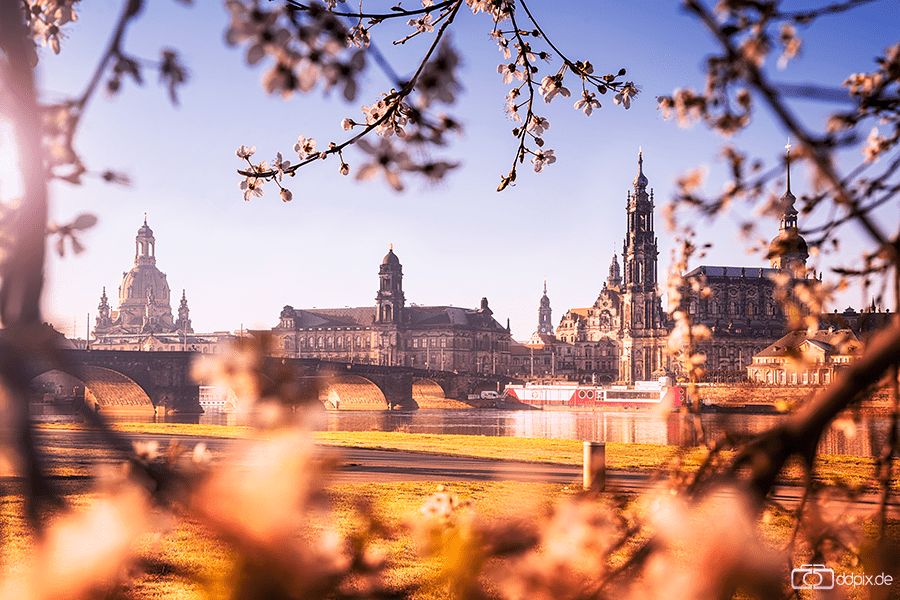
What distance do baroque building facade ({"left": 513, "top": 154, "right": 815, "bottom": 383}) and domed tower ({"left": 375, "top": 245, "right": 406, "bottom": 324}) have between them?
926 inches

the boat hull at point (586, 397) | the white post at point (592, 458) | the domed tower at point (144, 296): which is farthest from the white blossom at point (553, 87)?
the domed tower at point (144, 296)

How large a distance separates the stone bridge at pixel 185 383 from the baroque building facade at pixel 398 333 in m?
21.0

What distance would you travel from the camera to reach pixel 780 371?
265 ft

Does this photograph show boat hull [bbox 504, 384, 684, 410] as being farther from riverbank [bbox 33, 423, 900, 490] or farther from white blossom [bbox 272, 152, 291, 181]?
white blossom [bbox 272, 152, 291, 181]

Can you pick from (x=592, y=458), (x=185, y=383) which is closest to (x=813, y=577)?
(x=592, y=458)

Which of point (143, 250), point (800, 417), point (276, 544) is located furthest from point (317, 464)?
point (143, 250)

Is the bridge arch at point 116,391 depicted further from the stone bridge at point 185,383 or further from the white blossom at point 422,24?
the white blossom at point 422,24

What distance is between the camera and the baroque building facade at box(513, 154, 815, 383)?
322 ft

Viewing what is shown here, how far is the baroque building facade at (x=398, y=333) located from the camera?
10869 centimetres

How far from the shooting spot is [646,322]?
101 meters

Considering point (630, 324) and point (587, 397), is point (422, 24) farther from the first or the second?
point (630, 324)

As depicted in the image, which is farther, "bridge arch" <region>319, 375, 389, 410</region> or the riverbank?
"bridge arch" <region>319, 375, 389, 410</region>

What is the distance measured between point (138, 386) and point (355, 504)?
61.6 m

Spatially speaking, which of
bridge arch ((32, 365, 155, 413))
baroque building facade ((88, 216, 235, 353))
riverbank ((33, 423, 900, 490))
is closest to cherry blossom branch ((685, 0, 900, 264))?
riverbank ((33, 423, 900, 490))
